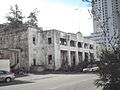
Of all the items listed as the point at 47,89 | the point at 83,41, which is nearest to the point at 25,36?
the point at 83,41

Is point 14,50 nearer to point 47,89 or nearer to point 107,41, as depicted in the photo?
point 47,89

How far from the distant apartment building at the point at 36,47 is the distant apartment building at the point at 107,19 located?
35.0 m

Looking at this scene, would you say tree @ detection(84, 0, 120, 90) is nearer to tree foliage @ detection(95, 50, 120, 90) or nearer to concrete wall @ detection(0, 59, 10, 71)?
tree foliage @ detection(95, 50, 120, 90)

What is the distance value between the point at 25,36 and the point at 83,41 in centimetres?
1862

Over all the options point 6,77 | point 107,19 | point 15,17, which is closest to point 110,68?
point 107,19


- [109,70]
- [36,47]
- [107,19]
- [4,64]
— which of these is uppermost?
[36,47]

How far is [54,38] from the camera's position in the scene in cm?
4303

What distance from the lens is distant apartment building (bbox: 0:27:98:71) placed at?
137 feet

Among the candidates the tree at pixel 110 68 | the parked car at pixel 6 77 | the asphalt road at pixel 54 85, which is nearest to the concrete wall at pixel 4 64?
the parked car at pixel 6 77

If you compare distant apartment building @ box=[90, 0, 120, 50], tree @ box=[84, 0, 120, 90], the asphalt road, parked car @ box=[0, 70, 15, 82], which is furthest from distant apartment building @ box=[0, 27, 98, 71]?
distant apartment building @ box=[90, 0, 120, 50]

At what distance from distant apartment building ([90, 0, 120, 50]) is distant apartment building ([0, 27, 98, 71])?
35.0m

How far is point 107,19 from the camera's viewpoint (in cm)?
563

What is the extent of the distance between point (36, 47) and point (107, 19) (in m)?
38.5

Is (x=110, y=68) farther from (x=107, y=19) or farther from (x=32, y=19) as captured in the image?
(x=32, y=19)
